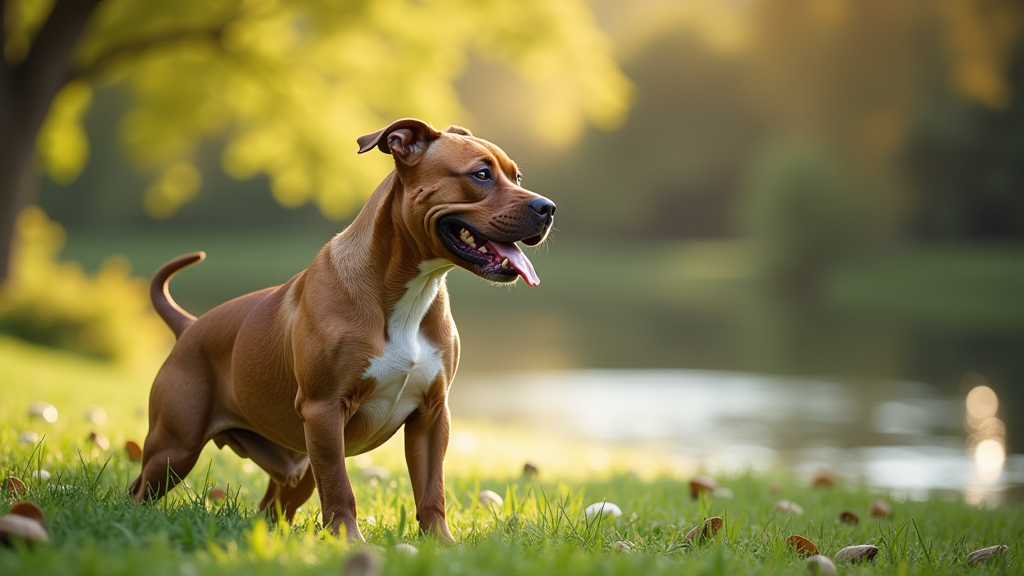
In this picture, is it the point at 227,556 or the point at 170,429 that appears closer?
the point at 227,556

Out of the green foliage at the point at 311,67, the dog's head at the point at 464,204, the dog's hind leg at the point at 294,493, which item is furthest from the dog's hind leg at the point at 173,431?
the green foliage at the point at 311,67

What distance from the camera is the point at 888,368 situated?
18.2m

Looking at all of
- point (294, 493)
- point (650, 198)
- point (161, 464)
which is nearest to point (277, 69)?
point (294, 493)

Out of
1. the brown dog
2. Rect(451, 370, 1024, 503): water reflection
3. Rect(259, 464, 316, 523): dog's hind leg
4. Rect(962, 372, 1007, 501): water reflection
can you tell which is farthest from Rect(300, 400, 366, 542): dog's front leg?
Rect(962, 372, 1007, 501): water reflection

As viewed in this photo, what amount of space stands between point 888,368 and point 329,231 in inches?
2109

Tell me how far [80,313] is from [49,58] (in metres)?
3.87

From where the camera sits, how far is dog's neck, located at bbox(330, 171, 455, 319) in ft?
11.7

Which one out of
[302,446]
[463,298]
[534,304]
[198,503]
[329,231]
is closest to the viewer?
[198,503]

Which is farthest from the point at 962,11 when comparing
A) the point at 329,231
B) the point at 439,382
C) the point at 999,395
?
the point at 329,231

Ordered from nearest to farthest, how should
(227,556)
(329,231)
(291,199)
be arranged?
(227,556) < (291,199) < (329,231)

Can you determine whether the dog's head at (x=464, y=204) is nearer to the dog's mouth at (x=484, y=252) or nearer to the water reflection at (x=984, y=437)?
the dog's mouth at (x=484, y=252)

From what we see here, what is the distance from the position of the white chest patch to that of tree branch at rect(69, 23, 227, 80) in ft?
38.9

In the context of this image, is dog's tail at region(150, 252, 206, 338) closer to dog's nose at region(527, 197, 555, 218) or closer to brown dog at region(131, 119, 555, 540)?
brown dog at region(131, 119, 555, 540)

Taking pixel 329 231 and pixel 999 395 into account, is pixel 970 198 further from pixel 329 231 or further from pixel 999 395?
Result: pixel 329 231
